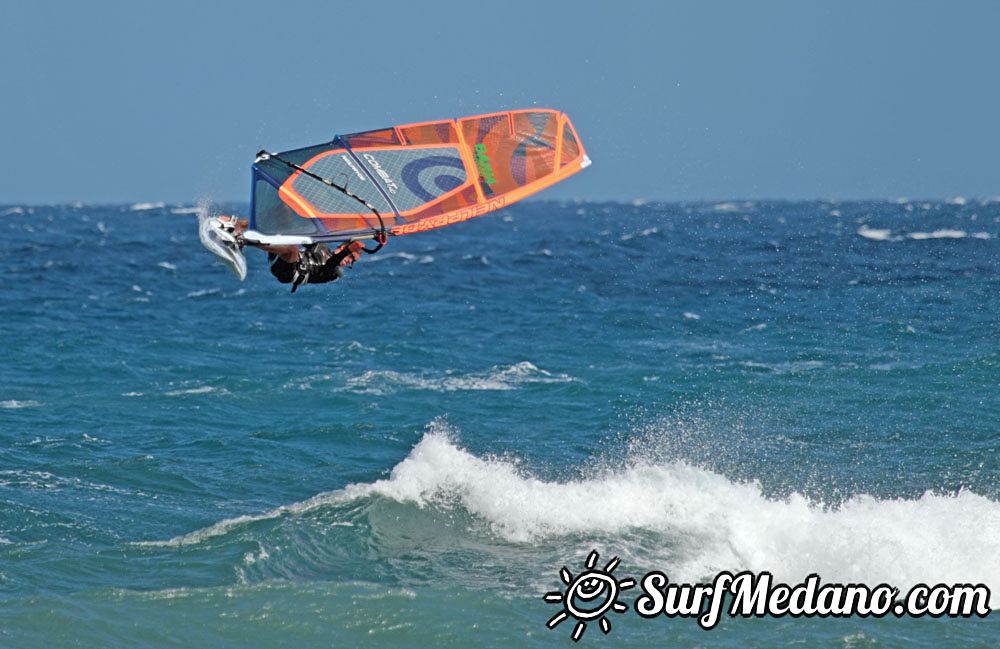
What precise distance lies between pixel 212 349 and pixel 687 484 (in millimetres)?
14271

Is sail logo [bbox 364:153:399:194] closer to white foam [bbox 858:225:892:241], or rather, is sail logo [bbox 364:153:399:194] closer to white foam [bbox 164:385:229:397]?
white foam [bbox 164:385:229:397]

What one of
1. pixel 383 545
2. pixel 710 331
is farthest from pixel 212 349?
pixel 383 545

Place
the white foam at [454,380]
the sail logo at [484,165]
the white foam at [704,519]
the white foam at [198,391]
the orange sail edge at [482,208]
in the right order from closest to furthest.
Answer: the orange sail edge at [482,208] < the white foam at [704,519] < the sail logo at [484,165] < the white foam at [198,391] < the white foam at [454,380]

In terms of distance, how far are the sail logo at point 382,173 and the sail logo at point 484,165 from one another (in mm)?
1094

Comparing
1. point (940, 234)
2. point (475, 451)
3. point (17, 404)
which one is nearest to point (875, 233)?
point (940, 234)

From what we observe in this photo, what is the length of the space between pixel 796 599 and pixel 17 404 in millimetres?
14581

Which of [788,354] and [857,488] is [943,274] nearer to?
[788,354]

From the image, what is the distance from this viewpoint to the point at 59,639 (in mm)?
11727

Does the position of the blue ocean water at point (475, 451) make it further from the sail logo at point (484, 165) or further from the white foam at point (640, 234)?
the white foam at point (640, 234)

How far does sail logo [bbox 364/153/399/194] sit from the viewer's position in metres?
13.5

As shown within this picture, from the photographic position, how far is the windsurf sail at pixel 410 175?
12.9 m

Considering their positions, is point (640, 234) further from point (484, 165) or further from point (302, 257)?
point (302, 257)

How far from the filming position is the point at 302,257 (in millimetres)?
12266

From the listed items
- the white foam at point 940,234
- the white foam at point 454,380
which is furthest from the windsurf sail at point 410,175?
the white foam at point 940,234
